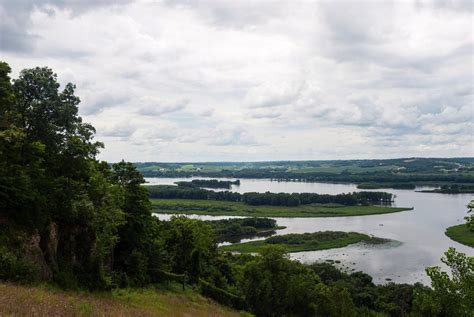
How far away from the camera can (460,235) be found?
10144cm

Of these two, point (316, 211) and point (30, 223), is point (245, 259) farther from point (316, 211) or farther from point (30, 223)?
point (316, 211)

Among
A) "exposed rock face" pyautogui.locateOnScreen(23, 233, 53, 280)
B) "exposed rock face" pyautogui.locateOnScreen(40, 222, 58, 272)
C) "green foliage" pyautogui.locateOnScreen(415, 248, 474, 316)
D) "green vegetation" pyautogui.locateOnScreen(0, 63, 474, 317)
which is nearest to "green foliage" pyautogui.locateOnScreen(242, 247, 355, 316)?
"green vegetation" pyautogui.locateOnScreen(0, 63, 474, 317)

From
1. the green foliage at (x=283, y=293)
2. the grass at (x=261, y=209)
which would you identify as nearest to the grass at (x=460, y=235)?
the grass at (x=261, y=209)

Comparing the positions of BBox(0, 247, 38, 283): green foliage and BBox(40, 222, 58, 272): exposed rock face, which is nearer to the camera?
BBox(0, 247, 38, 283): green foliage

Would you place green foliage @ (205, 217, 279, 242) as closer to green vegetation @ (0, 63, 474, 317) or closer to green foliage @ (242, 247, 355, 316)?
green foliage @ (242, 247, 355, 316)

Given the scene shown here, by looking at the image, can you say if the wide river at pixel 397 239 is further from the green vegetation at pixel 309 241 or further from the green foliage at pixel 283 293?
the green foliage at pixel 283 293

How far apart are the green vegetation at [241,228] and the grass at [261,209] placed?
2501cm

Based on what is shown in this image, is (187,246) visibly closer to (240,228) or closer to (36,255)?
(36,255)

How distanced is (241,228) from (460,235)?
56417mm

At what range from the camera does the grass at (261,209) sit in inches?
6176

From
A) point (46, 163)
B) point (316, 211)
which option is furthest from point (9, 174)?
point (316, 211)

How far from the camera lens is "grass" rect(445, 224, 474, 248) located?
95925mm

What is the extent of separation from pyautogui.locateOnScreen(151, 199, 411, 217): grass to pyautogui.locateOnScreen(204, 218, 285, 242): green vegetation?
2501cm

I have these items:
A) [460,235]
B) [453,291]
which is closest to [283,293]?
[453,291]
